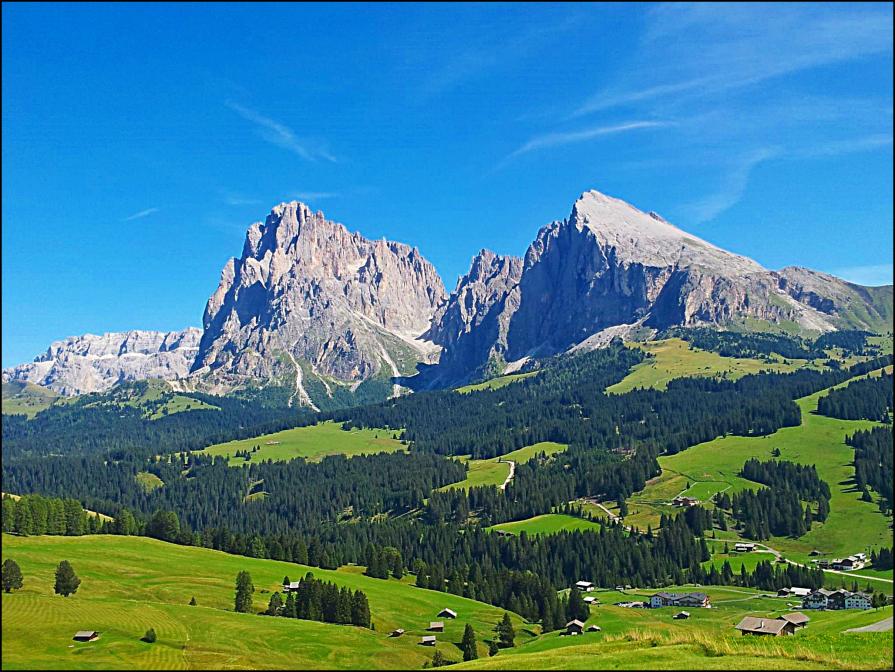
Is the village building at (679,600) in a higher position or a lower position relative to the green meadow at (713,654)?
lower

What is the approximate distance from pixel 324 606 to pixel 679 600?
72.6 m

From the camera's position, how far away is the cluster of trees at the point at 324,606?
112m

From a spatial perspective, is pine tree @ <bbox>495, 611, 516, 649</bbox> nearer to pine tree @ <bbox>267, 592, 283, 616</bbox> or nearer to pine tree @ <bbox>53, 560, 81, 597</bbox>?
pine tree @ <bbox>267, 592, 283, 616</bbox>

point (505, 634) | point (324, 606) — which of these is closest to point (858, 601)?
point (505, 634)

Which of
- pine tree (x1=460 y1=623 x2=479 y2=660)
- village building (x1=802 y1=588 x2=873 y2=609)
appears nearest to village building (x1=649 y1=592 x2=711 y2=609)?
village building (x1=802 y1=588 x2=873 y2=609)

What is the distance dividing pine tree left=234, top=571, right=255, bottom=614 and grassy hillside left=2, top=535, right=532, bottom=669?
2768 millimetres

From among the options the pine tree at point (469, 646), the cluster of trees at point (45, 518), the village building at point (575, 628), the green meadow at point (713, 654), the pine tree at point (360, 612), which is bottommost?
the village building at point (575, 628)

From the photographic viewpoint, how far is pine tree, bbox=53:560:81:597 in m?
100

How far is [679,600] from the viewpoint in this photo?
147 meters

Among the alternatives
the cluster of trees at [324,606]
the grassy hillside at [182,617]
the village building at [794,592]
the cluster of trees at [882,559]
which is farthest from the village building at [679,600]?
the cluster of trees at [324,606]

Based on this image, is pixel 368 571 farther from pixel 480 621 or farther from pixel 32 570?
pixel 32 570

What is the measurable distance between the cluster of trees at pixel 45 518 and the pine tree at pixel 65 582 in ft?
167

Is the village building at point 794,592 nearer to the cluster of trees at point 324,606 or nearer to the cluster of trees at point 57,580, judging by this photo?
the cluster of trees at point 324,606

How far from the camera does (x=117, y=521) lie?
549ft
